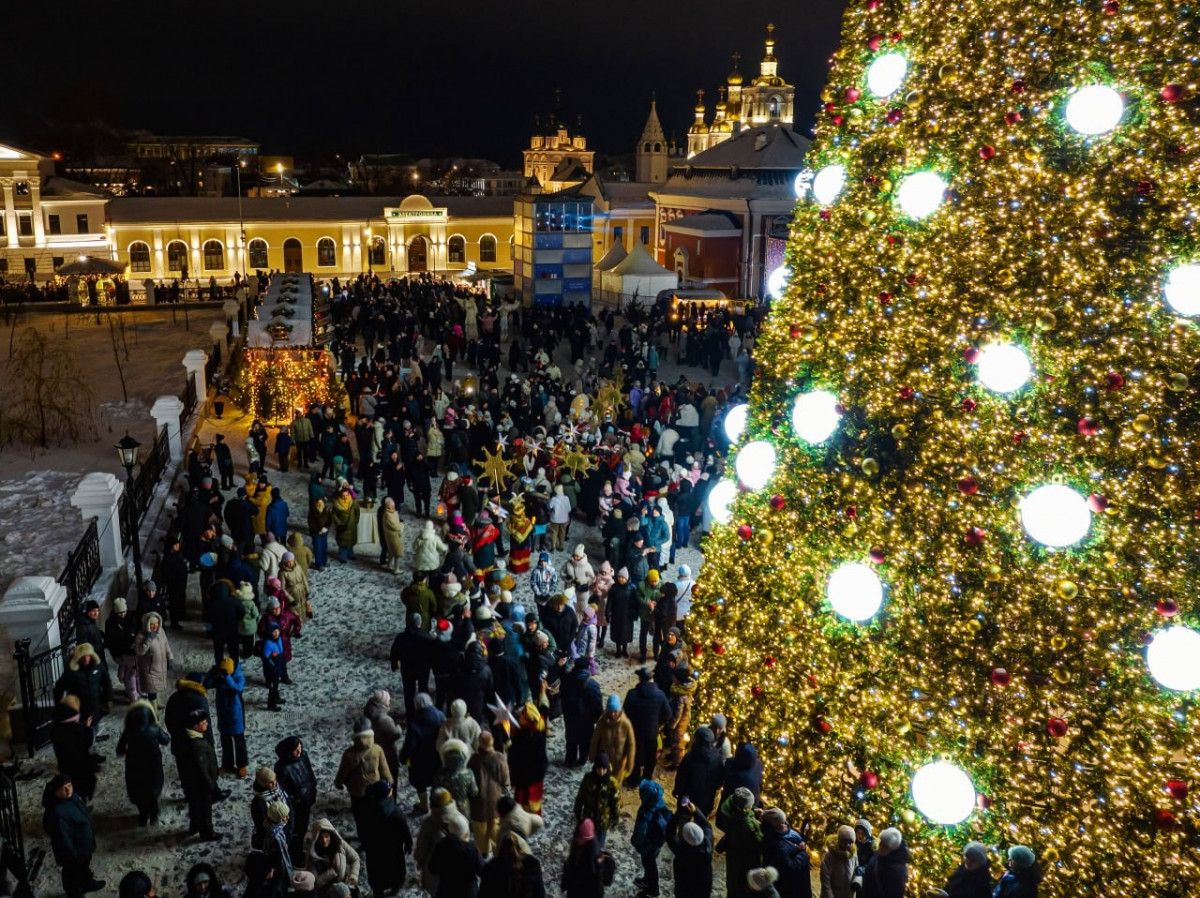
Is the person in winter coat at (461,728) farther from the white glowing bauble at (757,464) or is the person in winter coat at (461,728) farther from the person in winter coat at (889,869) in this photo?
the person in winter coat at (889,869)

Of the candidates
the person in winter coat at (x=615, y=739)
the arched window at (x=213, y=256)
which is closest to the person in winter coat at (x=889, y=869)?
the person in winter coat at (x=615, y=739)

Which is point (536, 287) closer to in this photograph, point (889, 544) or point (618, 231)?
point (618, 231)

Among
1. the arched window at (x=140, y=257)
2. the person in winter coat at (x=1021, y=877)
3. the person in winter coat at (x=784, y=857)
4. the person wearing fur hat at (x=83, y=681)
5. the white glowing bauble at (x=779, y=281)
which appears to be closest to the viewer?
the person in winter coat at (x=1021, y=877)

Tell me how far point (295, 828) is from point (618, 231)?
3974 centimetres

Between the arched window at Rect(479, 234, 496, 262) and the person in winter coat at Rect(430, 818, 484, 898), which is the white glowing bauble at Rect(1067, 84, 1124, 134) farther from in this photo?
the arched window at Rect(479, 234, 496, 262)

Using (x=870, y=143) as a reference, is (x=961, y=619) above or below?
below

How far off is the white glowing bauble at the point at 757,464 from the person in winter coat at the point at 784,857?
2008 mm

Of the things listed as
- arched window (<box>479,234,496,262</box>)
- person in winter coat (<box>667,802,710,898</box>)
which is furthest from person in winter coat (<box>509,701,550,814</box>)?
arched window (<box>479,234,496,262</box>)

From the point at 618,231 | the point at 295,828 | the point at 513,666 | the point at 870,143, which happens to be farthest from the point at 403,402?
the point at 618,231

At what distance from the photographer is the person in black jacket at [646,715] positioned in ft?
25.4

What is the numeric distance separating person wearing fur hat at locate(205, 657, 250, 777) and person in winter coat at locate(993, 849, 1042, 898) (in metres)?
5.20

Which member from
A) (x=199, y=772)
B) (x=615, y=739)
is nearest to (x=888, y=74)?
(x=615, y=739)

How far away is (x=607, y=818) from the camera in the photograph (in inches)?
262

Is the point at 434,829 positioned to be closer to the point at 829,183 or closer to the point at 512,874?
the point at 512,874
